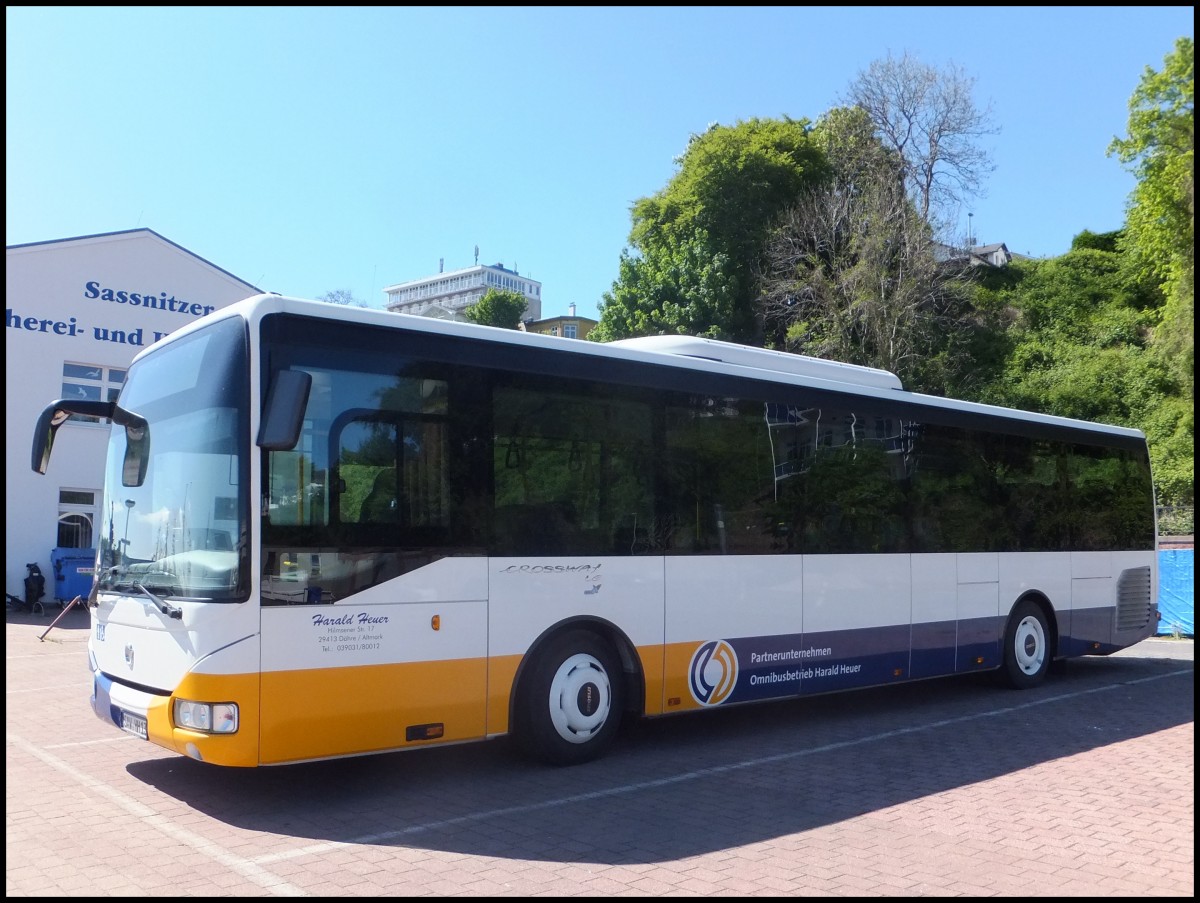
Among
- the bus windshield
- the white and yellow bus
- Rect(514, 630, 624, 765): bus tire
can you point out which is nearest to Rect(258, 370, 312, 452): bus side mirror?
the white and yellow bus

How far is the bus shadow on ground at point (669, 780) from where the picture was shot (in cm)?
623

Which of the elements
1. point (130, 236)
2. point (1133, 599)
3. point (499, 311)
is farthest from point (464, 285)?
point (1133, 599)

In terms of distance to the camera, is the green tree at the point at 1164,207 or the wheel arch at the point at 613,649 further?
the green tree at the point at 1164,207

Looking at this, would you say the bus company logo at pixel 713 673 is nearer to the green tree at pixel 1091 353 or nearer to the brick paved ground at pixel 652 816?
the brick paved ground at pixel 652 816

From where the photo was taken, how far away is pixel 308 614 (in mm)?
6578

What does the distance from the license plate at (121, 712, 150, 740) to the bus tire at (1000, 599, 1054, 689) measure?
9458 mm

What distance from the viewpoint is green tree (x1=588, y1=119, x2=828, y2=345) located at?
36531 mm

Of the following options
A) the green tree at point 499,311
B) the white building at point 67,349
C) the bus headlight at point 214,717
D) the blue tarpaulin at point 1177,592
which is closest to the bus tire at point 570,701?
the bus headlight at point 214,717

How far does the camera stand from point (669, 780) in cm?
764

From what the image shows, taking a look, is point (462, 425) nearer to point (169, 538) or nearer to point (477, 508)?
point (477, 508)

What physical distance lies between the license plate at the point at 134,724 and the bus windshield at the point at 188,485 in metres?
0.83

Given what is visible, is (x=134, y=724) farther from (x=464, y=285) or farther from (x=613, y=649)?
(x=464, y=285)

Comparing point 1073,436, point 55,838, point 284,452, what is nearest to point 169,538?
point 284,452

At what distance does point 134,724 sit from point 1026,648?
10141 millimetres
